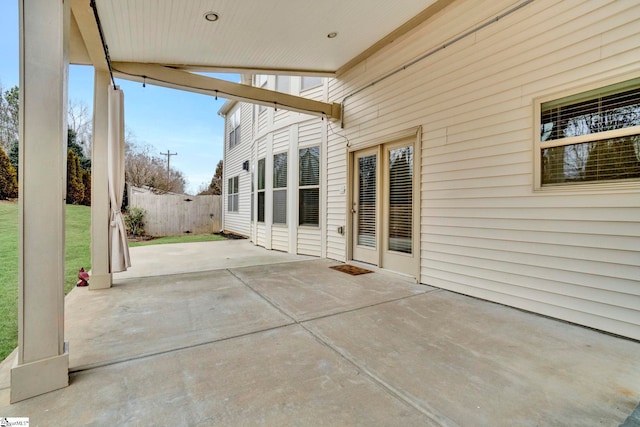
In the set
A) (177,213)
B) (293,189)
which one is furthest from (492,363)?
(177,213)

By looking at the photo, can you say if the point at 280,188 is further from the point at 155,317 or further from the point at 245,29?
the point at 155,317

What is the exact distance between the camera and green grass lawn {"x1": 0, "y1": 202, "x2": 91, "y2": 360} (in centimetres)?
255

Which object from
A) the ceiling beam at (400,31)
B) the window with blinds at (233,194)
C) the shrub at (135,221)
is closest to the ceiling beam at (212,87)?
the ceiling beam at (400,31)

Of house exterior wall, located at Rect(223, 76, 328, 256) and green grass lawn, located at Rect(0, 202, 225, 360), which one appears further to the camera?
house exterior wall, located at Rect(223, 76, 328, 256)

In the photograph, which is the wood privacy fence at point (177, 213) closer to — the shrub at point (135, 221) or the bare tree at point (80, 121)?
the shrub at point (135, 221)

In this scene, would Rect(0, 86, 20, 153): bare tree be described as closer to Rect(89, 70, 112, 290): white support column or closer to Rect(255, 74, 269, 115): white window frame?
Rect(89, 70, 112, 290): white support column

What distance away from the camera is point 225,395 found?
167 cm

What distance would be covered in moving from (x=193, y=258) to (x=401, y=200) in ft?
14.1

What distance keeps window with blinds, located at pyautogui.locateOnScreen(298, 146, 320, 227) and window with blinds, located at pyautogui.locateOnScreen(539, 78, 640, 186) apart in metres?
4.05

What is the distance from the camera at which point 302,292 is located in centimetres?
369

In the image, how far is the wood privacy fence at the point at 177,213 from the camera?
1057cm

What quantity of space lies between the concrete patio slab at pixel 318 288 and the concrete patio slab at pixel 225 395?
91 centimetres

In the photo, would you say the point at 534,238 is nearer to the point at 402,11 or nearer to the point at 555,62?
the point at 555,62

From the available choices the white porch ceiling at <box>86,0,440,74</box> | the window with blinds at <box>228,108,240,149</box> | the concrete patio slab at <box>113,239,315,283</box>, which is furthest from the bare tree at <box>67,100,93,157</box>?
the white porch ceiling at <box>86,0,440,74</box>
